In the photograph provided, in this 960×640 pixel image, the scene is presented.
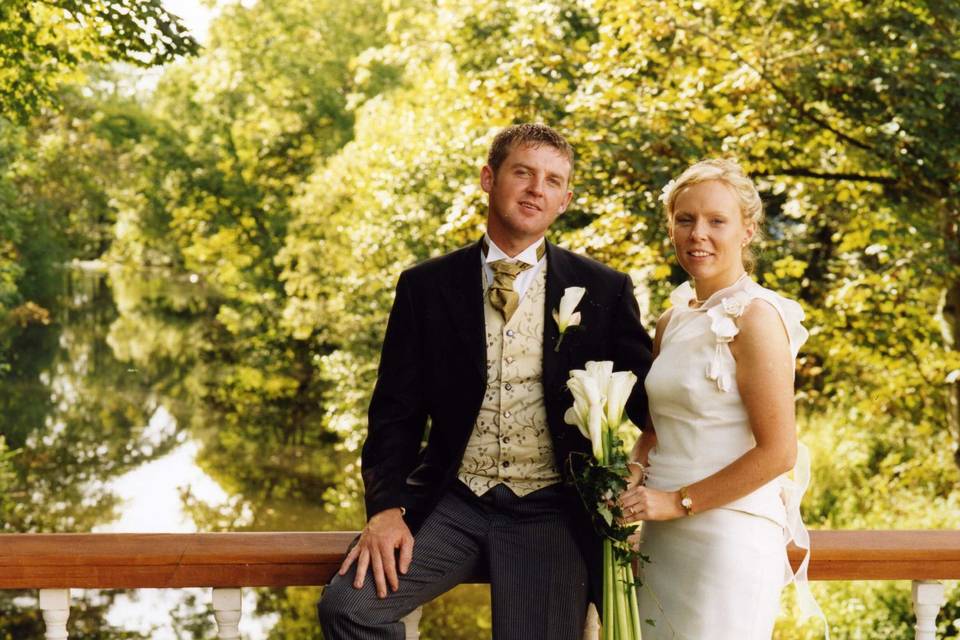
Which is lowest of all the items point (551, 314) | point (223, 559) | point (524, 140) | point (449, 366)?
point (223, 559)

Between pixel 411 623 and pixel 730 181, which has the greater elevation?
pixel 730 181

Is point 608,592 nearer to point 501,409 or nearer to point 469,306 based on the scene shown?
point 501,409

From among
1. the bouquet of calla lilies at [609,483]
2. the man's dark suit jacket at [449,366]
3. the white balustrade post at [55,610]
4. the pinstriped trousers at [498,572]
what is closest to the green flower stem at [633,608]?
the bouquet of calla lilies at [609,483]

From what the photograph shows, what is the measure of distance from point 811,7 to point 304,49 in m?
17.3

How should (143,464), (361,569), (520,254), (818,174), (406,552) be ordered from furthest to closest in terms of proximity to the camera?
(143,464)
(818,174)
(520,254)
(406,552)
(361,569)

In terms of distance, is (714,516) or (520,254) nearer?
(714,516)

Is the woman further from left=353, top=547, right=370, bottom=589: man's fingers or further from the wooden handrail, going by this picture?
left=353, top=547, right=370, bottom=589: man's fingers

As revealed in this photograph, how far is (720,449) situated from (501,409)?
58 centimetres

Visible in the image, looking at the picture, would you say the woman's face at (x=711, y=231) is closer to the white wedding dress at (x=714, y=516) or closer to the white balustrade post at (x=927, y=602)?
the white wedding dress at (x=714, y=516)

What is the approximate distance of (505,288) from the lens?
2.79 m

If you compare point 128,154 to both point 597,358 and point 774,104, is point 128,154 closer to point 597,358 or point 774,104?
point 774,104

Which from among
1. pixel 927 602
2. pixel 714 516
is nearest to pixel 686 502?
pixel 714 516

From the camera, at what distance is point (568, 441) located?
2686 mm

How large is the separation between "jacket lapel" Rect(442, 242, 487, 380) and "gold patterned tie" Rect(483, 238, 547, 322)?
4 centimetres
